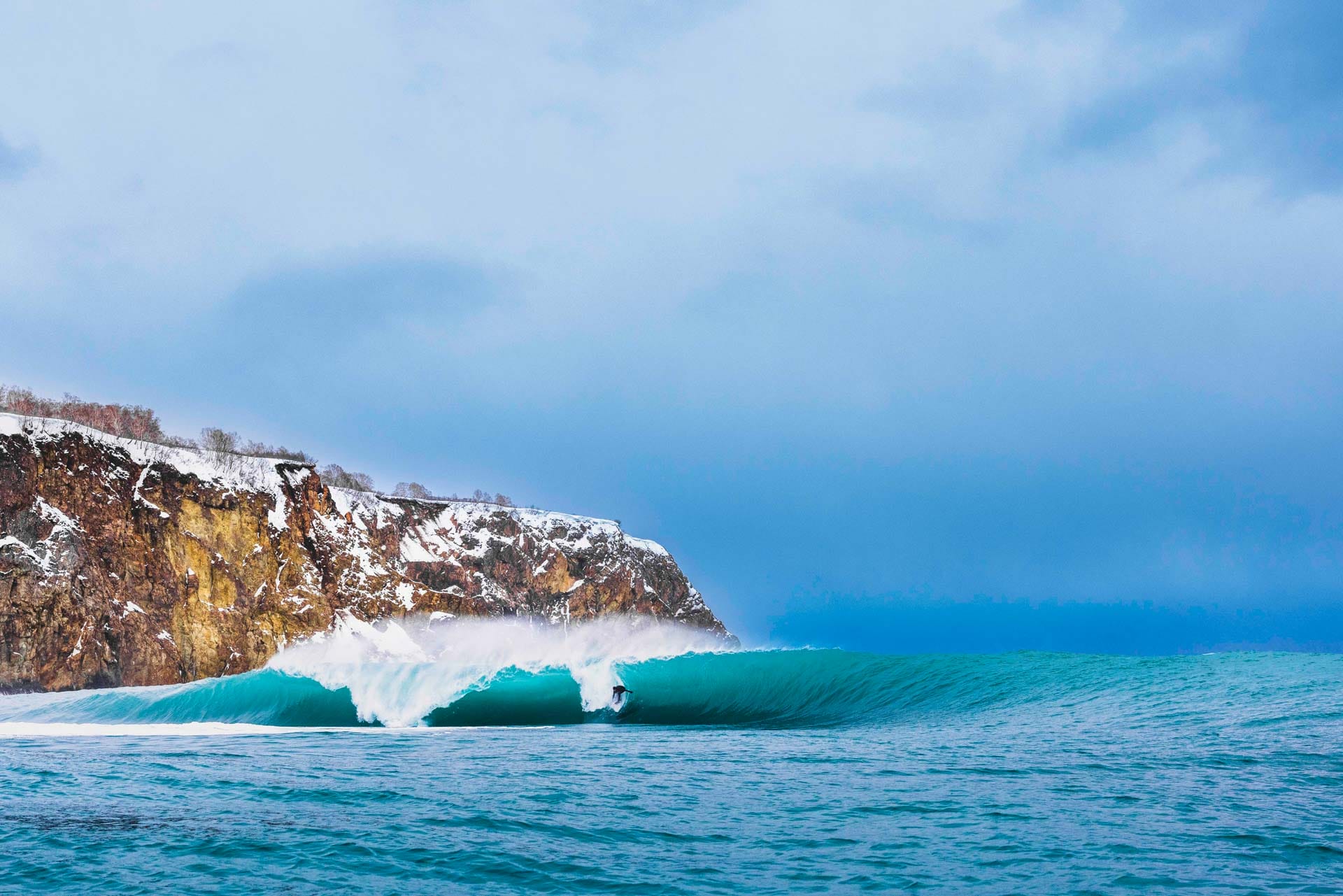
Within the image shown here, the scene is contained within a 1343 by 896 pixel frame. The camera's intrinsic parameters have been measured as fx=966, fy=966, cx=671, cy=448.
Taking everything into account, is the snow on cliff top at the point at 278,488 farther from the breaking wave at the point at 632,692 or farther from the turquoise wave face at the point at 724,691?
the turquoise wave face at the point at 724,691

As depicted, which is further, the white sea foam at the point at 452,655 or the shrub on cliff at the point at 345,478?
the shrub on cliff at the point at 345,478

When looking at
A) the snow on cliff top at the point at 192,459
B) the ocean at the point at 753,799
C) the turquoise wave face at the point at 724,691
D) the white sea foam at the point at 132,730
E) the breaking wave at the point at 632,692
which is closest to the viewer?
the ocean at the point at 753,799

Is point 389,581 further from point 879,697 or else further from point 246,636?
point 879,697

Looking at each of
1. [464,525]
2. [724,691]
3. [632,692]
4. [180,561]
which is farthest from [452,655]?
[724,691]

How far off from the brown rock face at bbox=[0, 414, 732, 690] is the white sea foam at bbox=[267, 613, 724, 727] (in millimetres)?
1135

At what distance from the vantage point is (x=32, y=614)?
113ft

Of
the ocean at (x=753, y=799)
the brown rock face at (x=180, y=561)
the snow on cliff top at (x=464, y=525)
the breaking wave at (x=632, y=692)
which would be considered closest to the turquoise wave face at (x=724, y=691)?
the breaking wave at (x=632, y=692)

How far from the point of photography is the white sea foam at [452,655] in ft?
64.9

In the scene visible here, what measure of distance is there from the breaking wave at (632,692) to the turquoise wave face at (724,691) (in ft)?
0.14

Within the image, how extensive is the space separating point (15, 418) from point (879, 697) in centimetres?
3705

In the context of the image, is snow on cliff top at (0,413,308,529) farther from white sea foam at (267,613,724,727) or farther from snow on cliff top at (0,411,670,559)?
white sea foam at (267,613,724,727)

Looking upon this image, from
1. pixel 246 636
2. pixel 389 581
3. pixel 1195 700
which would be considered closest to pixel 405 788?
pixel 1195 700

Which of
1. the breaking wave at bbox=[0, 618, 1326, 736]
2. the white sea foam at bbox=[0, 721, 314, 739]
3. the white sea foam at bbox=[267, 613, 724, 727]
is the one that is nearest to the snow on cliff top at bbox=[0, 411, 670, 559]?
the white sea foam at bbox=[267, 613, 724, 727]

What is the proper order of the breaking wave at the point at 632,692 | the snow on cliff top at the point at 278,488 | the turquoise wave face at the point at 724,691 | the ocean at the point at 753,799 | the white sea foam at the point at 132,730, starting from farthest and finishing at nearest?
the snow on cliff top at the point at 278,488 → the breaking wave at the point at 632,692 → the turquoise wave face at the point at 724,691 → the white sea foam at the point at 132,730 → the ocean at the point at 753,799
